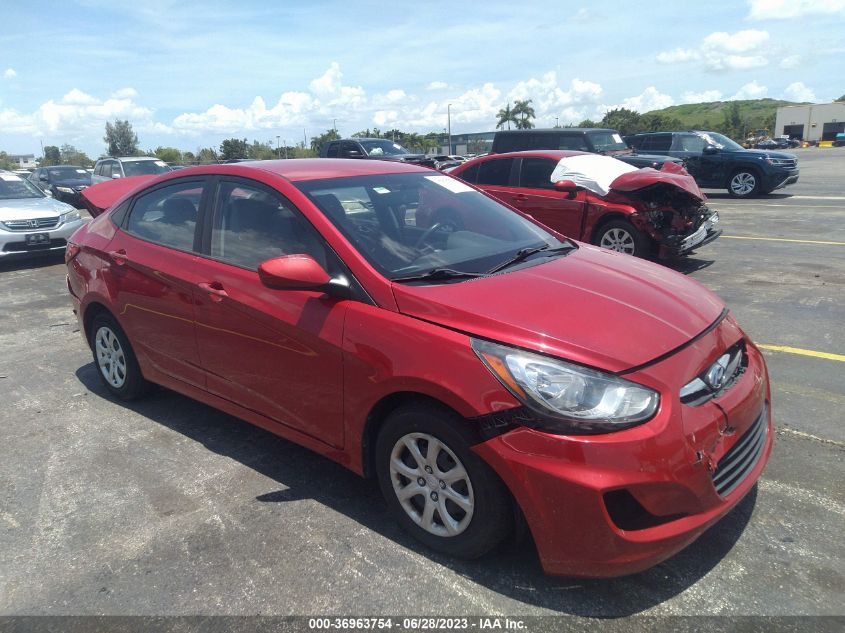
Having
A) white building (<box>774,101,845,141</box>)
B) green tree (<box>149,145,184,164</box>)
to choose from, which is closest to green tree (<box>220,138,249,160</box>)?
green tree (<box>149,145,184,164</box>)

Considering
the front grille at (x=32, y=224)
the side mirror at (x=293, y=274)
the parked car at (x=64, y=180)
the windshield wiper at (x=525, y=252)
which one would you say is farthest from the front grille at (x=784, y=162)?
the parked car at (x=64, y=180)

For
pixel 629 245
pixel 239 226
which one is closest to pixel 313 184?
pixel 239 226

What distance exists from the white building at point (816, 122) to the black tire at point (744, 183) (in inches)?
3507

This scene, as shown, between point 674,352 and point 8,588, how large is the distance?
9.59 ft

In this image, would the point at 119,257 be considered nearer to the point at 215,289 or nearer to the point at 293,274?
the point at 215,289

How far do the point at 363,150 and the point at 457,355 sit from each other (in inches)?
640

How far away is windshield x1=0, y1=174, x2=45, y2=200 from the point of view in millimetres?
11414

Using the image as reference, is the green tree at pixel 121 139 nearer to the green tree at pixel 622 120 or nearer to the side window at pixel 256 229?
the green tree at pixel 622 120

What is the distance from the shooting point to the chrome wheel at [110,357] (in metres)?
4.57

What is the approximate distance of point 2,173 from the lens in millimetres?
12117

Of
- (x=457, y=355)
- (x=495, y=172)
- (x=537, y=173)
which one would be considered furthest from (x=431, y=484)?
(x=495, y=172)

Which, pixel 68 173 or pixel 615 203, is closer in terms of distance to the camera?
pixel 615 203

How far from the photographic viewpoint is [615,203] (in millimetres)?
8367

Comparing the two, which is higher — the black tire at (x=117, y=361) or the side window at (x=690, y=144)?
the side window at (x=690, y=144)
